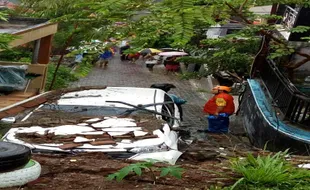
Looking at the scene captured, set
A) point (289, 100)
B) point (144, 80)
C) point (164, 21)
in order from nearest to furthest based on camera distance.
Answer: point (164, 21)
point (289, 100)
point (144, 80)

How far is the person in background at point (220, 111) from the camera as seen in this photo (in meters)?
11.6

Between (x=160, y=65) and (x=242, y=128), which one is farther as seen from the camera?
(x=160, y=65)

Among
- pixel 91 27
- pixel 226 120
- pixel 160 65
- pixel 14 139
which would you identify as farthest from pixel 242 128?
pixel 160 65

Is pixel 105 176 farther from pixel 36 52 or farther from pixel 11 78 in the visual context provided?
pixel 36 52

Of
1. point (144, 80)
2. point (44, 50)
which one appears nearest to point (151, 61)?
point (144, 80)

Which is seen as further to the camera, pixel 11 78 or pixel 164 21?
pixel 11 78

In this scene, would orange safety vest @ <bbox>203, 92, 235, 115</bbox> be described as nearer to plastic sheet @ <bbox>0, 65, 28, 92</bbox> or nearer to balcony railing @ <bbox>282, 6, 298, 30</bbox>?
balcony railing @ <bbox>282, 6, 298, 30</bbox>

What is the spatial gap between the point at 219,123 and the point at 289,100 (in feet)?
8.94

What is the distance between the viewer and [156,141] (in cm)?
640

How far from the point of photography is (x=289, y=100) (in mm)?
9102

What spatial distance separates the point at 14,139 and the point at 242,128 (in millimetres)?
7284

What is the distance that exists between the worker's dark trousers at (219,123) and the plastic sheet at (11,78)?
13.0ft

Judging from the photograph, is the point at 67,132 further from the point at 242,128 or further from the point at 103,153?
the point at 242,128

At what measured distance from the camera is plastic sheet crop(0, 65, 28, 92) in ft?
37.4
